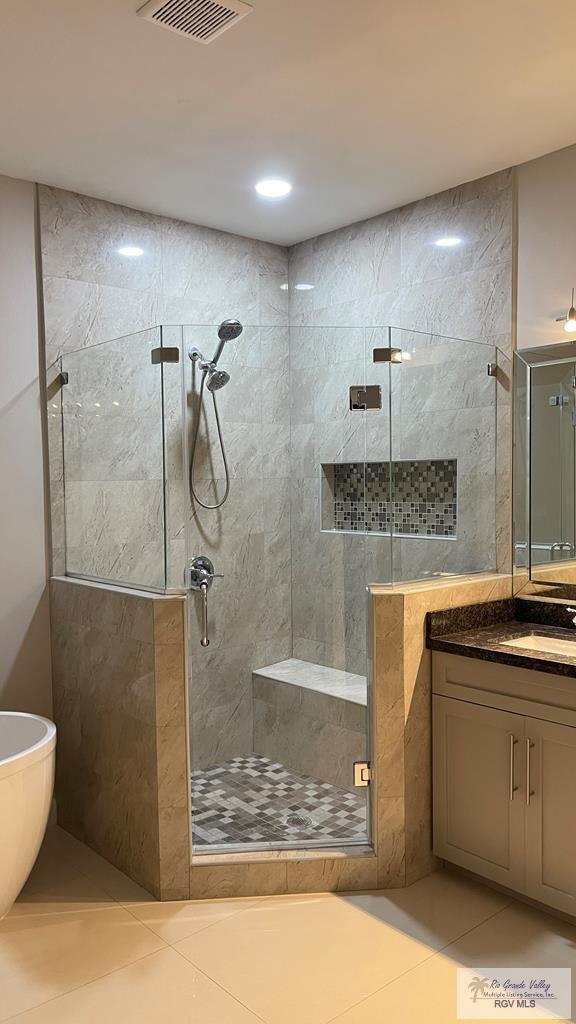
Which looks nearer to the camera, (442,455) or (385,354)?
(385,354)

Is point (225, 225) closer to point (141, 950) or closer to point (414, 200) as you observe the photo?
point (414, 200)

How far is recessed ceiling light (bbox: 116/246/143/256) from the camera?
3.35 m

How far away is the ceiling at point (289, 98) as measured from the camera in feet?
6.61

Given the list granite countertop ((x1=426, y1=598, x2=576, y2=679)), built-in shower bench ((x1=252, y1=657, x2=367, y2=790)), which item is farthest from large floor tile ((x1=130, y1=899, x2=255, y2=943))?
granite countertop ((x1=426, y1=598, x2=576, y2=679))

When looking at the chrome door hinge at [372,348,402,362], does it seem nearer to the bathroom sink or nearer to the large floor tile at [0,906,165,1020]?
the bathroom sink

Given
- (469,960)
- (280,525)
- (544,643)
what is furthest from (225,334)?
(469,960)

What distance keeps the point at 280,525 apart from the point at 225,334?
716mm

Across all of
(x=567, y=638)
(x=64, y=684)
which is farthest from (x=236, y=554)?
(x=567, y=638)

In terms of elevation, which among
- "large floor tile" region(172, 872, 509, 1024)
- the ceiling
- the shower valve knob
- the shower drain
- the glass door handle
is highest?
the ceiling

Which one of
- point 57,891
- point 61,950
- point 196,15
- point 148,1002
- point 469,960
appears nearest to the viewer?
point 196,15

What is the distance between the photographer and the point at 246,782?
276 centimetres

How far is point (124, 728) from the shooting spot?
2.79 metres

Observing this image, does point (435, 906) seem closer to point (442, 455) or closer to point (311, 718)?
point (311, 718)

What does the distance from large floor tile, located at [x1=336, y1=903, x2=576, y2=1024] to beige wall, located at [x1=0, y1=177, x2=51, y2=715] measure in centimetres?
178
